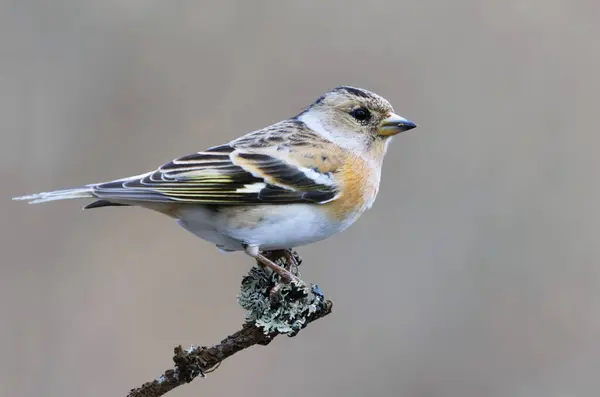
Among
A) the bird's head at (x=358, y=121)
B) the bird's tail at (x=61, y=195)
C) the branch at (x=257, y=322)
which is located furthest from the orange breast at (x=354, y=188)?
the bird's tail at (x=61, y=195)

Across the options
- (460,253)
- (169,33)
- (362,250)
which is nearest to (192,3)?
(169,33)

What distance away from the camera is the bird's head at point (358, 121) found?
3115 millimetres

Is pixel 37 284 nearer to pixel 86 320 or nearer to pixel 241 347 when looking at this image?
pixel 86 320

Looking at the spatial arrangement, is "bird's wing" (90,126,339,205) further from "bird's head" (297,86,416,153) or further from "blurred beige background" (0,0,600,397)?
"blurred beige background" (0,0,600,397)

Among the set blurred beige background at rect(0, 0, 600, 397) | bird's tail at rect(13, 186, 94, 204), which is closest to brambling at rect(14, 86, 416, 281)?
bird's tail at rect(13, 186, 94, 204)

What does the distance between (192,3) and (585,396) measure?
3246 mm

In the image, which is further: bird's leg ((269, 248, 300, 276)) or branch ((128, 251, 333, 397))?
bird's leg ((269, 248, 300, 276))

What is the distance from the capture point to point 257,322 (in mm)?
2121

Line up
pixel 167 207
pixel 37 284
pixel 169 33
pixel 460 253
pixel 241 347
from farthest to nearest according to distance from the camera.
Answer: pixel 169 33, pixel 460 253, pixel 37 284, pixel 167 207, pixel 241 347

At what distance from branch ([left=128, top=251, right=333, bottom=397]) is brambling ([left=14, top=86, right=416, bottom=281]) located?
0.27 ft

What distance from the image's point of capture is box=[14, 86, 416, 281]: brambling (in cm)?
258

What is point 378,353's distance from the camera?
4.21 m

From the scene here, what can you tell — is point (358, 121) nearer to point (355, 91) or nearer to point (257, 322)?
point (355, 91)

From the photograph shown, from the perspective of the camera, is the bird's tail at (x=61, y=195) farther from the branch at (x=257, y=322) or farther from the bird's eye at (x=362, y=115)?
the bird's eye at (x=362, y=115)
